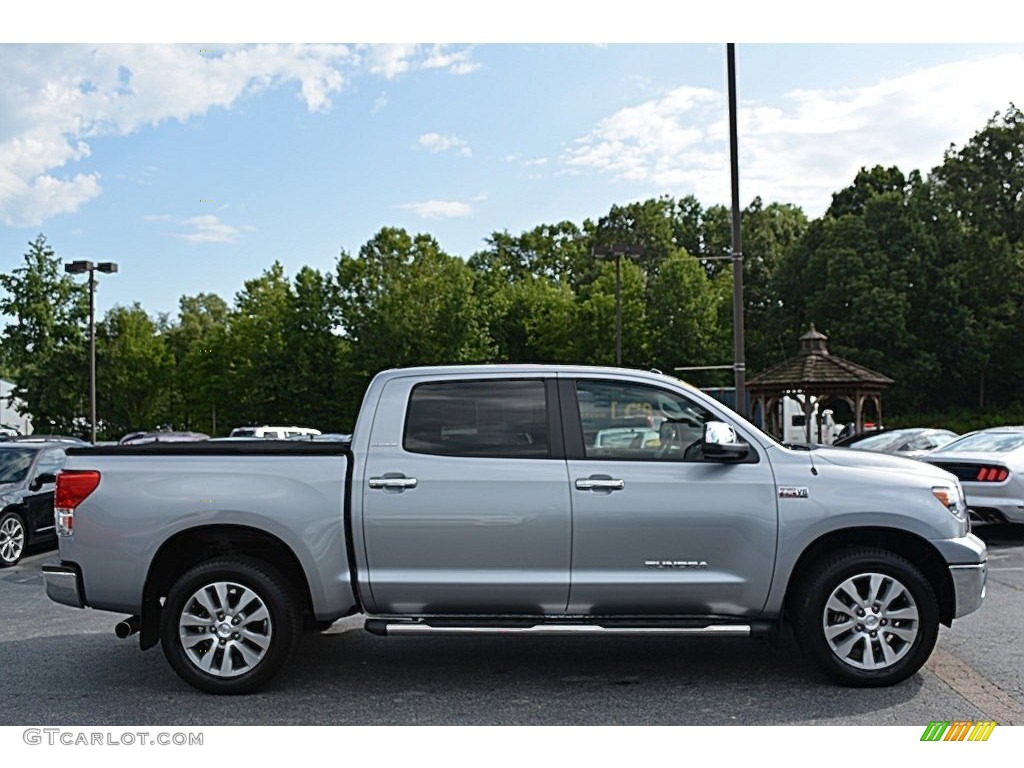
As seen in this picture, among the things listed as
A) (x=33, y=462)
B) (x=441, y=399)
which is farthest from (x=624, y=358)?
(x=441, y=399)

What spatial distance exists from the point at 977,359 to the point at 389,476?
175 ft

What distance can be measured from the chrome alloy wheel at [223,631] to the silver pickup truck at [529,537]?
0.04 ft

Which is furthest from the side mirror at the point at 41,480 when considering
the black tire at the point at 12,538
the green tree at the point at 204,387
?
the green tree at the point at 204,387

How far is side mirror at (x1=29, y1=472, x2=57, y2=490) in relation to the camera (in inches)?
545

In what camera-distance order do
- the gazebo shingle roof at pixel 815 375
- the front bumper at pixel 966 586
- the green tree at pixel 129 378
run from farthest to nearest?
1. the green tree at pixel 129 378
2. the gazebo shingle roof at pixel 815 375
3. the front bumper at pixel 966 586

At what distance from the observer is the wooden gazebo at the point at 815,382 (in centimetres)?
3059

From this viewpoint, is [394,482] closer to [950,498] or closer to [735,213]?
[950,498]

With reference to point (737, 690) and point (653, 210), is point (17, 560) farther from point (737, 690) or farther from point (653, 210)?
point (653, 210)

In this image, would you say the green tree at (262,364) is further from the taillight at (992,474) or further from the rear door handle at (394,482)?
the rear door handle at (394,482)

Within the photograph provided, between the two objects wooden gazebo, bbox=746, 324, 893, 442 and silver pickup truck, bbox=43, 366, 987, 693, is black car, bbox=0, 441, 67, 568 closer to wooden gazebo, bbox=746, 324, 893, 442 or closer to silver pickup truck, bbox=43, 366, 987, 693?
silver pickup truck, bbox=43, 366, 987, 693

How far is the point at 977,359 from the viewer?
54219 mm

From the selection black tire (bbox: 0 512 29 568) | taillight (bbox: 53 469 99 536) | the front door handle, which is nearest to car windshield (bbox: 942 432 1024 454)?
the front door handle

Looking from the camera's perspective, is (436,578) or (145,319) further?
(145,319)

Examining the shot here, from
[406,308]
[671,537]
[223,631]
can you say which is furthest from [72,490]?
[406,308]
